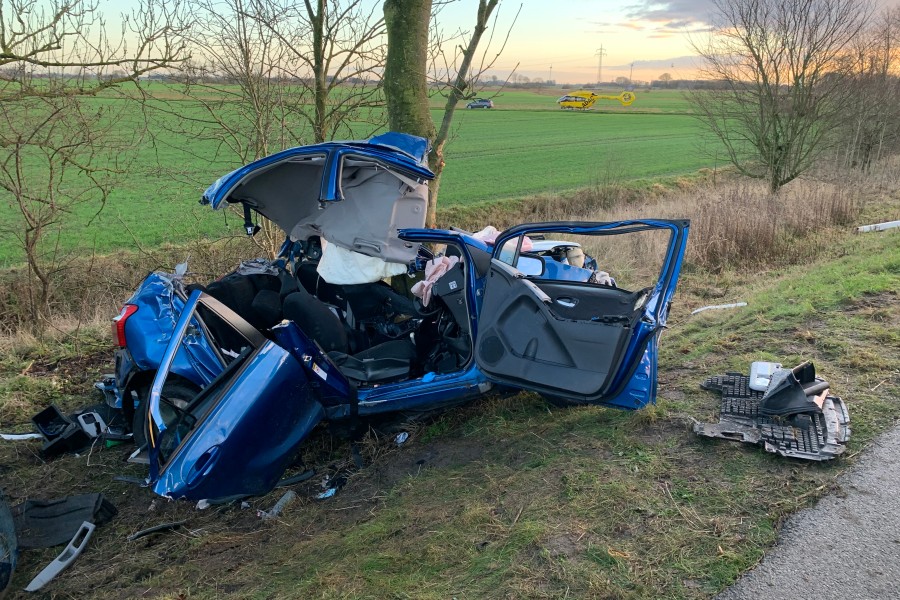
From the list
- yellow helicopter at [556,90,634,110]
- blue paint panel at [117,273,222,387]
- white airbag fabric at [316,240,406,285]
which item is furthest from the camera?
yellow helicopter at [556,90,634,110]

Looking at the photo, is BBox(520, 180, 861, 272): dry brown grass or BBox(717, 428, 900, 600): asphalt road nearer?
BBox(717, 428, 900, 600): asphalt road

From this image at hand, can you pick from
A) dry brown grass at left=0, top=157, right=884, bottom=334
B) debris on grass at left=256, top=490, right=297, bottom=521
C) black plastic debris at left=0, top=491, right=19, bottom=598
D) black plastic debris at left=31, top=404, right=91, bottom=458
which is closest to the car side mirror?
debris on grass at left=256, top=490, right=297, bottom=521

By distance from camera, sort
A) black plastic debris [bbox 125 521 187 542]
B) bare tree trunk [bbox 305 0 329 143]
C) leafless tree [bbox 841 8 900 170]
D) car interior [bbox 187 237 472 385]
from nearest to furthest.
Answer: black plastic debris [bbox 125 521 187 542]
car interior [bbox 187 237 472 385]
bare tree trunk [bbox 305 0 329 143]
leafless tree [bbox 841 8 900 170]

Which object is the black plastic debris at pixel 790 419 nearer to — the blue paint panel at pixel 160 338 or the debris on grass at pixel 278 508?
the debris on grass at pixel 278 508

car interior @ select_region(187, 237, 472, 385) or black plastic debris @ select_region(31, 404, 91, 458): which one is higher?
car interior @ select_region(187, 237, 472, 385)

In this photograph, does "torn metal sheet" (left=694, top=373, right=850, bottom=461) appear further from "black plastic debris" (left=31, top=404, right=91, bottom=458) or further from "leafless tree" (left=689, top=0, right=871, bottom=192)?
"leafless tree" (left=689, top=0, right=871, bottom=192)

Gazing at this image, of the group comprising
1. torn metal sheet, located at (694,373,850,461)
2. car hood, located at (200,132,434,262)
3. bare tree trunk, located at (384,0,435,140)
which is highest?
bare tree trunk, located at (384,0,435,140)

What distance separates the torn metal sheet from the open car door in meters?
0.49

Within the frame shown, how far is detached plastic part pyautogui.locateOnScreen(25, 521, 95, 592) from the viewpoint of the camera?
3.41 meters

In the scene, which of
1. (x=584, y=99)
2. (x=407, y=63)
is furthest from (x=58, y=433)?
(x=584, y=99)

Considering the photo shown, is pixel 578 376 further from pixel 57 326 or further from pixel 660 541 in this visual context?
pixel 57 326

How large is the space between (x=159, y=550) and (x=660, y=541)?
2.83 meters

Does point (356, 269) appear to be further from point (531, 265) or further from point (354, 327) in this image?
point (531, 265)

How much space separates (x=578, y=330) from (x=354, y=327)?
2.30 meters
